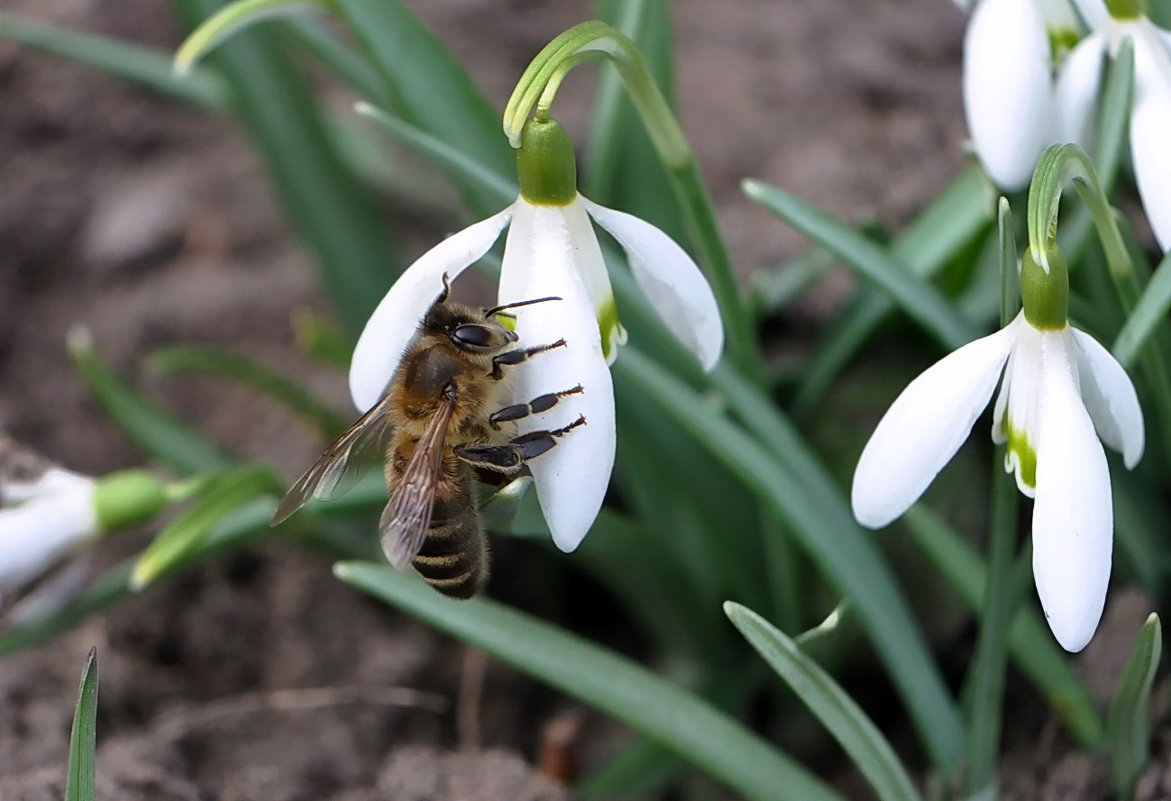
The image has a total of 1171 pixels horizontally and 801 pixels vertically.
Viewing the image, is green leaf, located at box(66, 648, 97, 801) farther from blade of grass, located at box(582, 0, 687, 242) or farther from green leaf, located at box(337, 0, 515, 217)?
blade of grass, located at box(582, 0, 687, 242)

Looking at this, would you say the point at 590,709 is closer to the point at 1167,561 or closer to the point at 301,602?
the point at 301,602

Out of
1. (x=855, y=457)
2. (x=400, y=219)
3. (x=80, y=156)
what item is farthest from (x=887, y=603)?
(x=80, y=156)

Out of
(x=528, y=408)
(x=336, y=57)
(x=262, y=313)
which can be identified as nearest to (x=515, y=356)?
(x=528, y=408)

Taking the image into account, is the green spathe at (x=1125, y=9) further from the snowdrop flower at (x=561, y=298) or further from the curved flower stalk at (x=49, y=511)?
the curved flower stalk at (x=49, y=511)

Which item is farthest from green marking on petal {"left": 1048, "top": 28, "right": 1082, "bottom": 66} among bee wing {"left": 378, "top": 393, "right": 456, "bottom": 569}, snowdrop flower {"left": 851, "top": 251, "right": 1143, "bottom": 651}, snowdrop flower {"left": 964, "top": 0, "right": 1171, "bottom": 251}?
bee wing {"left": 378, "top": 393, "right": 456, "bottom": 569}

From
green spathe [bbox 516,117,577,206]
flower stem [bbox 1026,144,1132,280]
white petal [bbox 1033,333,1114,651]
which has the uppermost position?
green spathe [bbox 516,117,577,206]

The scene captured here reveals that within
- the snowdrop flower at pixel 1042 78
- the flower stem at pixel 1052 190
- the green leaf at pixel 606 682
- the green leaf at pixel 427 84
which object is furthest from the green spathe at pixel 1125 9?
the green leaf at pixel 606 682

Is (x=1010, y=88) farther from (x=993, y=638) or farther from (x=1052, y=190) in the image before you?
(x=993, y=638)
